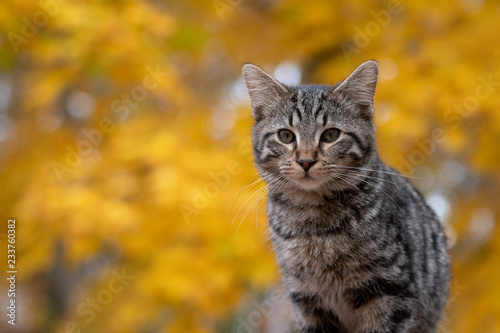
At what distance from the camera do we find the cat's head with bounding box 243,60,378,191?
8.07 feet

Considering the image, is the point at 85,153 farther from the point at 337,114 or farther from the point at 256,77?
the point at 337,114

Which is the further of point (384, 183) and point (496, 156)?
point (496, 156)

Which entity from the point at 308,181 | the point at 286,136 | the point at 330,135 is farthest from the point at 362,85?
the point at 308,181

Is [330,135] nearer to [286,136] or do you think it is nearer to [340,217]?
[286,136]

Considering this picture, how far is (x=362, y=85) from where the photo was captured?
103 inches

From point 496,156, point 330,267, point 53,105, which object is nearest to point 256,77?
point 330,267

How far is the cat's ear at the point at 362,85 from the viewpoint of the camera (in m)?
2.58

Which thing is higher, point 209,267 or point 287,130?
point 287,130

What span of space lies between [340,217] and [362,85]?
639 mm

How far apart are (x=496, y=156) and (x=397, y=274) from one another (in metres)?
3.05

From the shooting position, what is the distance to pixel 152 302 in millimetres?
4527

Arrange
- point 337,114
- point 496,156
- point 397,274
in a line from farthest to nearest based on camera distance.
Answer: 1. point 496,156
2. point 337,114
3. point 397,274

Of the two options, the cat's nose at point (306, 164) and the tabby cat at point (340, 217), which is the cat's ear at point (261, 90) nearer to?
the tabby cat at point (340, 217)

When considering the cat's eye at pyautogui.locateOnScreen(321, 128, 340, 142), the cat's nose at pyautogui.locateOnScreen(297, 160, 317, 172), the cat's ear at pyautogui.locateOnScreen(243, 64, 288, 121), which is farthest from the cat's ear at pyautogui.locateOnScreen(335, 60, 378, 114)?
the cat's nose at pyautogui.locateOnScreen(297, 160, 317, 172)
